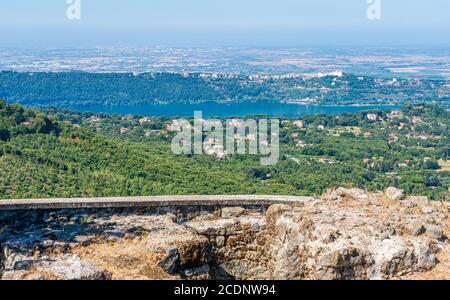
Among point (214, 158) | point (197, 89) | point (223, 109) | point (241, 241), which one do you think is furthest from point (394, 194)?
point (197, 89)

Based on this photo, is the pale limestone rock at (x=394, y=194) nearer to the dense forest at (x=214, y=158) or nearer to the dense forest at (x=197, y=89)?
the dense forest at (x=214, y=158)

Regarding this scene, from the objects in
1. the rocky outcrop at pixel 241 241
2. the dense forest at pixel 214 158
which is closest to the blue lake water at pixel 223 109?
the dense forest at pixel 214 158

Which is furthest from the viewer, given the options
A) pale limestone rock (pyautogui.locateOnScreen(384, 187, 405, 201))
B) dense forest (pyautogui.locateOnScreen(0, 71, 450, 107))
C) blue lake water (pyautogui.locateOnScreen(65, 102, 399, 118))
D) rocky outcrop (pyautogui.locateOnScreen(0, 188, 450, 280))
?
dense forest (pyautogui.locateOnScreen(0, 71, 450, 107))

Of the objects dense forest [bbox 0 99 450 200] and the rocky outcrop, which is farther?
dense forest [bbox 0 99 450 200]

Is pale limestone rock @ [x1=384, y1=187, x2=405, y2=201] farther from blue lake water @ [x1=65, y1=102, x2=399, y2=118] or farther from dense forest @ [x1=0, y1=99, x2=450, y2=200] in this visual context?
blue lake water @ [x1=65, y1=102, x2=399, y2=118]

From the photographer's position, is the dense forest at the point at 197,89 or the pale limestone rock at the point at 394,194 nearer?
the pale limestone rock at the point at 394,194

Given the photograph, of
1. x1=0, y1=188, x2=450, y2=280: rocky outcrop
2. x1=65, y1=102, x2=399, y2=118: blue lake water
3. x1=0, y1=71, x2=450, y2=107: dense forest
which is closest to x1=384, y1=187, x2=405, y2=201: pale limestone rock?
x1=0, y1=188, x2=450, y2=280: rocky outcrop
